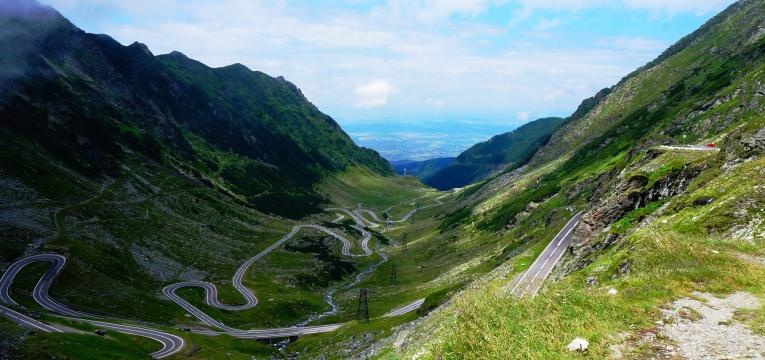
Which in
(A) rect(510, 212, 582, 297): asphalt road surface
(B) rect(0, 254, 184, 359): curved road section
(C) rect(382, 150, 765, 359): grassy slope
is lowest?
(B) rect(0, 254, 184, 359): curved road section

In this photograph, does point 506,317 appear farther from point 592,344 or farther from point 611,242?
point 611,242

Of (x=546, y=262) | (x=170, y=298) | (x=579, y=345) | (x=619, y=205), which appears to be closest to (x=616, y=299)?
(x=579, y=345)

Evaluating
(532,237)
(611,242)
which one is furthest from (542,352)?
(532,237)

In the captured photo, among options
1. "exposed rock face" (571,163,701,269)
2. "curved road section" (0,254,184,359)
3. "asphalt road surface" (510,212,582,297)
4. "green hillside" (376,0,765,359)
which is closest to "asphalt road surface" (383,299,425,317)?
"asphalt road surface" (510,212,582,297)

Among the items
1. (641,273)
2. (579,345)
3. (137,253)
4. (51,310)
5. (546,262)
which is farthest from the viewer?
(137,253)

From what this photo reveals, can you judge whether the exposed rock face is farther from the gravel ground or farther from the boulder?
the boulder

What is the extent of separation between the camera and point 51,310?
325 feet

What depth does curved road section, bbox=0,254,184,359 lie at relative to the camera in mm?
86000

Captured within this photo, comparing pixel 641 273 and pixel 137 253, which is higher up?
pixel 641 273

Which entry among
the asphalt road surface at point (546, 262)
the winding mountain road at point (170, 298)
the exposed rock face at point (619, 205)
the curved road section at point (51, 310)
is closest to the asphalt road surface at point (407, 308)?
the winding mountain road at point (170, 298)

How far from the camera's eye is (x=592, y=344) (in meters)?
15.6

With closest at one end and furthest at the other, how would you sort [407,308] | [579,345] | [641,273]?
[579,345] → [641,273] → [407,308]

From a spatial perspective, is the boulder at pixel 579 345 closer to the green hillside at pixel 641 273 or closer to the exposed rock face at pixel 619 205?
the green hillside at pixel 641 273

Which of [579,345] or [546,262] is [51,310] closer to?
[546,262]
